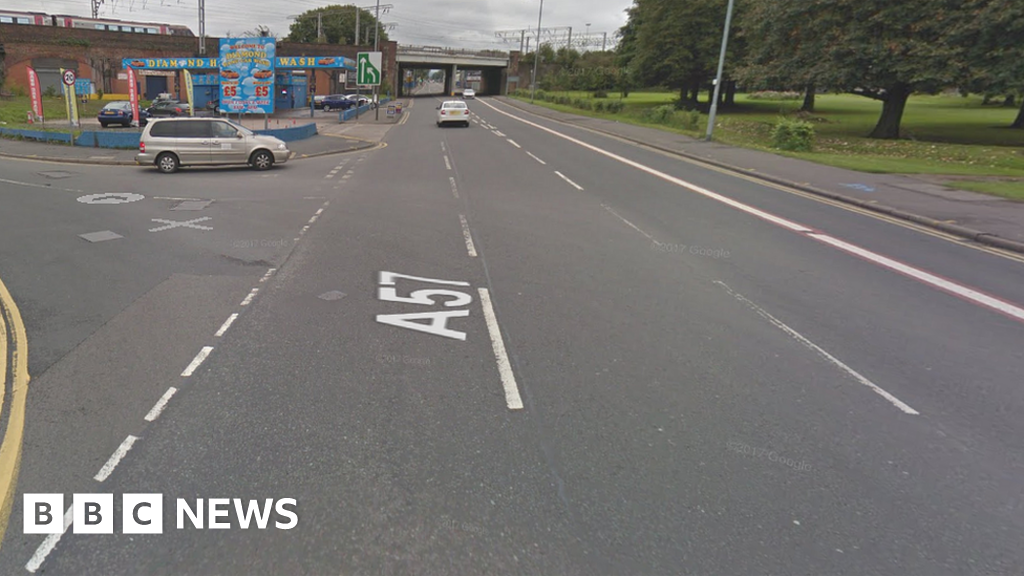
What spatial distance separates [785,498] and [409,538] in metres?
2.26

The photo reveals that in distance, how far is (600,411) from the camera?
4.35 meters

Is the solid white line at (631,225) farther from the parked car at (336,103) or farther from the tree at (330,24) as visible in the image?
the tree at (330,24)

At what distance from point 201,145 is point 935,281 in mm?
18875

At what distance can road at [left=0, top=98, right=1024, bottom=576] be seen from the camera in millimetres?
3076

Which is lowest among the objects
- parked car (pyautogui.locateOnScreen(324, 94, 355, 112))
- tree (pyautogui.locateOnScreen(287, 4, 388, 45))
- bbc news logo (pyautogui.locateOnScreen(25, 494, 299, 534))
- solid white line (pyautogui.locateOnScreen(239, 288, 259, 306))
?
bbc news logo (pyautogui.locateOnScreen(25, 494, 299, 534))

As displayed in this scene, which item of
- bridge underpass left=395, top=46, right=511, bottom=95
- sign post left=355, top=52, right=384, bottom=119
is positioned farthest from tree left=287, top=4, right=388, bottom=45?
sign post left=355, top=52, right=384, bottom=119

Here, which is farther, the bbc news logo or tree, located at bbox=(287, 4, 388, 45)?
tree, located at bbox=(287, 4, 388, 45)

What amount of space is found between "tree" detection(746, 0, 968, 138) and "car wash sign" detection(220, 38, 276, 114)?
25.0m

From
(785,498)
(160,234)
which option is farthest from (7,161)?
(785,498)

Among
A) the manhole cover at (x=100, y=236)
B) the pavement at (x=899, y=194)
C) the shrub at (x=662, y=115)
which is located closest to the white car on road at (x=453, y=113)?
the shrub at (x=662, y=115)

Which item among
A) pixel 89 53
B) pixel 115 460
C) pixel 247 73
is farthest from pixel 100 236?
pixel 89 53

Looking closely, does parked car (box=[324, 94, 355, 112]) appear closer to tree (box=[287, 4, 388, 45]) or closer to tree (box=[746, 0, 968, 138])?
tree (box=[746, 0, 968, 138])

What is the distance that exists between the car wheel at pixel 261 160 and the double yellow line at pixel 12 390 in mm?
12229

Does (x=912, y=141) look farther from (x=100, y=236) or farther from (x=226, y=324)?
(x=100, y=236)
